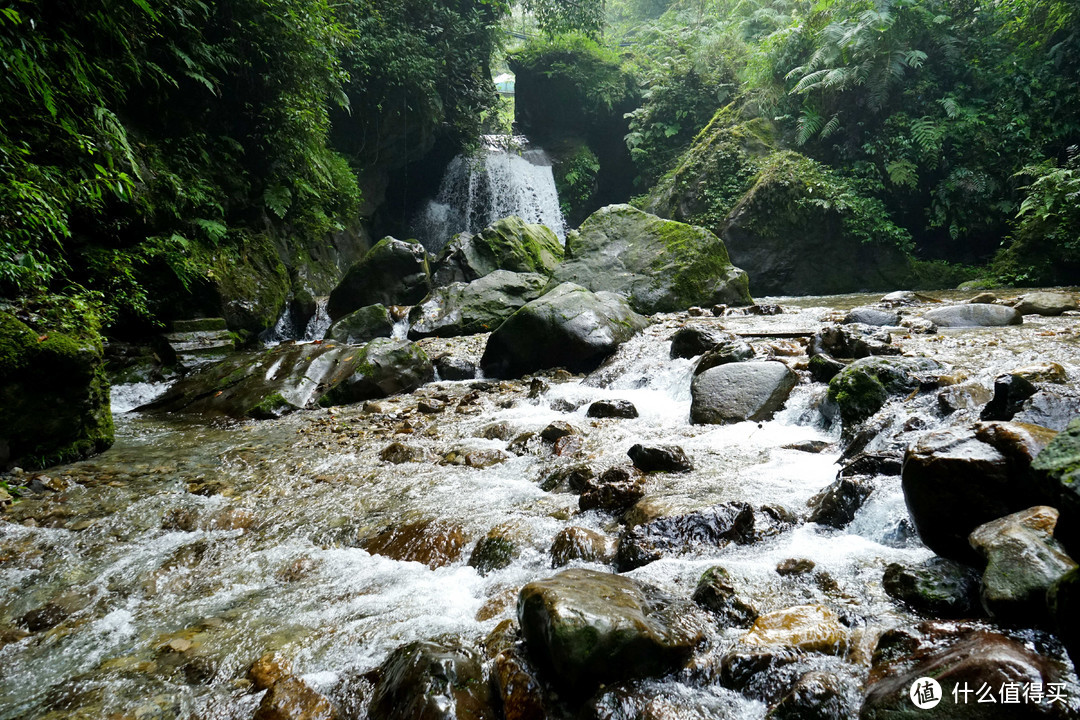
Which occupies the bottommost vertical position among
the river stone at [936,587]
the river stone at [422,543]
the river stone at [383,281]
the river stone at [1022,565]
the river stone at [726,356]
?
the river stone at [422,543]

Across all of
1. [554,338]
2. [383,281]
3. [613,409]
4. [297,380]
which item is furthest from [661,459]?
[383,281]

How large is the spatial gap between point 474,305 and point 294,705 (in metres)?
8.16

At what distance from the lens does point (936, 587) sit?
6.11ft

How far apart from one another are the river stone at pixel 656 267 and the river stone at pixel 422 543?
7.30 m

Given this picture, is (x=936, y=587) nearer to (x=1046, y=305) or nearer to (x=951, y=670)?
(x=951, y=670)

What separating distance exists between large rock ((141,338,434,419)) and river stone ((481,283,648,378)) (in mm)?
1091

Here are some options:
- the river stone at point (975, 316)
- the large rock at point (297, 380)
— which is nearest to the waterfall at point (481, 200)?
the large rock at point (297, 380)

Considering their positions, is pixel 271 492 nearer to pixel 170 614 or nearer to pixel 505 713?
pixel 170 614

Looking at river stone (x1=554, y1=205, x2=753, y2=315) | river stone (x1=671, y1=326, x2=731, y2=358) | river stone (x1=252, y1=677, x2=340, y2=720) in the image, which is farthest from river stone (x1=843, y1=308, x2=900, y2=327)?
river stone (x1=252, y1=677, x2=340, y2=720)

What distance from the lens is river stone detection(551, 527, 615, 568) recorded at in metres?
2.60

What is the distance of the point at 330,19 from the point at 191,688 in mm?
11708

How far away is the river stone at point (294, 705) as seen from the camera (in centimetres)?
178

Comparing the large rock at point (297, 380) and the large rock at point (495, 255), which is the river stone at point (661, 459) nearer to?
the large rock at point (297, 380)

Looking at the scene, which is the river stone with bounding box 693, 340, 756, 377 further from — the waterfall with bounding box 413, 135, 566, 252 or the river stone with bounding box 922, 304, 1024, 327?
the waterfall with bounding box 413, 135, 566, 252
